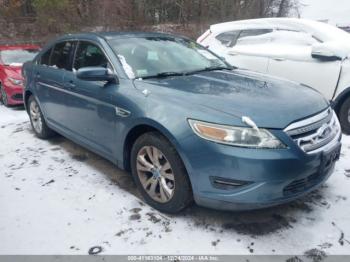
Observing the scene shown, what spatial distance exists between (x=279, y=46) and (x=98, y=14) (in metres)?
11.4

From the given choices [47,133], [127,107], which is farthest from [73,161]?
[127,107]

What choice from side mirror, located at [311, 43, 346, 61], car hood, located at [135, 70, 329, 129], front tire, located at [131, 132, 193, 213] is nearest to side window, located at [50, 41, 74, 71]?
car hood, located at [135, 70, 329, 129]

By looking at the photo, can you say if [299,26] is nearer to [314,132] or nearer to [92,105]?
[314,132]

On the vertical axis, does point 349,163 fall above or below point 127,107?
below

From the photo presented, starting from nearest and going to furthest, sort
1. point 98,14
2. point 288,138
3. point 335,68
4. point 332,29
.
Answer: point 288,138 < point 335,68 < point 332,29 < point 98,14

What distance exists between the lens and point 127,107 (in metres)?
3.17

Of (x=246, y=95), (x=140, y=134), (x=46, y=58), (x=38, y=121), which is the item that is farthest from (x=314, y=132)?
(x=38, y=121)

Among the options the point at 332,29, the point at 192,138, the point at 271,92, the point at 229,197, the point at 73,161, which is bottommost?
the point at 73,161

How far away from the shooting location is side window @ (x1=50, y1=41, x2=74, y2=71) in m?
4.34

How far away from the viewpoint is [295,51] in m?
5.49

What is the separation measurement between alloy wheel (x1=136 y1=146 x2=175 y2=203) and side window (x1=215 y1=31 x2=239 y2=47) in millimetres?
3969

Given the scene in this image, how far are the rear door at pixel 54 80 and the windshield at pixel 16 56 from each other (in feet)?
11.5

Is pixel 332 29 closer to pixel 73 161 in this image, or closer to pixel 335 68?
pixel 335 68

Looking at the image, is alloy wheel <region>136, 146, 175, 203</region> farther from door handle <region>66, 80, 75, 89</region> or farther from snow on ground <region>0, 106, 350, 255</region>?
door handle <region>66, 80, 75, 89</region>
